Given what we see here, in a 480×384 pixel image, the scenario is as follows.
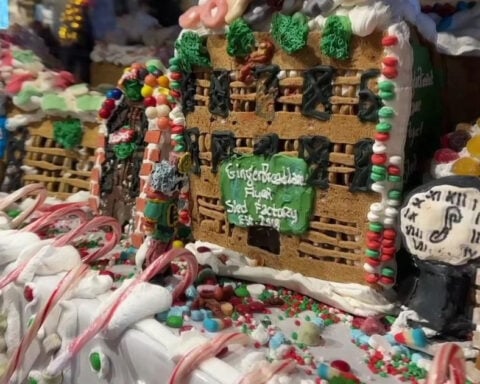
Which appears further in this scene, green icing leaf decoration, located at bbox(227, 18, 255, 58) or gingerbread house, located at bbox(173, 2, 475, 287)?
green icing leaf decoration, located at bbox(227, 18, 255, 58)

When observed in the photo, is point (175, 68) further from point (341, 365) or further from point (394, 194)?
point (341, 365)

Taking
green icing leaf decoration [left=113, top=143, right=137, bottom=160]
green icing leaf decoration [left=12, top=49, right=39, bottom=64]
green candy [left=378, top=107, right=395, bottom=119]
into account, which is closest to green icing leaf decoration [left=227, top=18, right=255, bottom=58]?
green candy [left=378, top=107, right=395, bottom=119]

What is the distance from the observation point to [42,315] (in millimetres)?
958

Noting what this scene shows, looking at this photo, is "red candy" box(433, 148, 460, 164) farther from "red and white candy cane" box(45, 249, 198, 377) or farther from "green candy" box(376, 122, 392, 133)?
"red and white candy cane" box(45, 249, 198, 377)

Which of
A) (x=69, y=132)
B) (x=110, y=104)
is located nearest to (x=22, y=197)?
(x=69, y=132)

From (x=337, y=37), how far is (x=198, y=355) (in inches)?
17.6

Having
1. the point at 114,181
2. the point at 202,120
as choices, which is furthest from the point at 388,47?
the point at 114,181

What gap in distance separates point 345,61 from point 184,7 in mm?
752

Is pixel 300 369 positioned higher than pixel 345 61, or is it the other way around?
pixel 345 61

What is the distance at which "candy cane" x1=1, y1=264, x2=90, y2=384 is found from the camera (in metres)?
0.96

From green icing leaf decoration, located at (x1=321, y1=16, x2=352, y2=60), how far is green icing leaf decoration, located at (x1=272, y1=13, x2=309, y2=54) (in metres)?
0.04

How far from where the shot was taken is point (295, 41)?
92cm

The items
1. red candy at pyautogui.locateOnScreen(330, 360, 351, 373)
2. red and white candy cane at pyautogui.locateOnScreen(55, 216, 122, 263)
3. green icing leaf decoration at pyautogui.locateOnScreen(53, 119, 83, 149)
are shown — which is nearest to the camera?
red candy at pyautogui.locateOnScreen(330, 360, 351, 373)

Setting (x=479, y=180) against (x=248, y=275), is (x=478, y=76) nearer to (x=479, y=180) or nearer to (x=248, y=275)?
(x=479, y=180)
